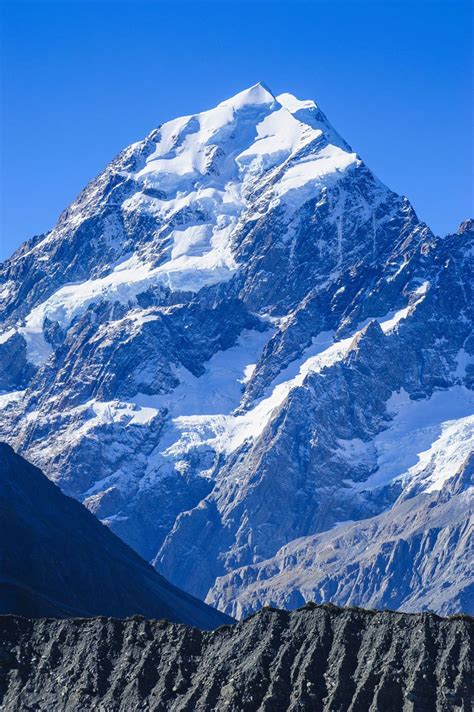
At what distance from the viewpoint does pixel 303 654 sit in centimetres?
13212

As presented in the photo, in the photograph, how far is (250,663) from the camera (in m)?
134

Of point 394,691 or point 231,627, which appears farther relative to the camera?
point 231,627

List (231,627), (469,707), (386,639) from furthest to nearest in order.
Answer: (231,627) → (386,639) → (469,707)

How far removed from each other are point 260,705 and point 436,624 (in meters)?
12.3

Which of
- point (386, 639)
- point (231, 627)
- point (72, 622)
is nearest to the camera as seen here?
point (386, 639)

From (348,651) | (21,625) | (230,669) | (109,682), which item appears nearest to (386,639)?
(348,651)

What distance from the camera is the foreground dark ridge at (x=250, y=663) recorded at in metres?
125

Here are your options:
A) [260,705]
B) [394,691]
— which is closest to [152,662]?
[260,705]

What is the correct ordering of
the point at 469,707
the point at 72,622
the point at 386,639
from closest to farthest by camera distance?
the point at 469,707 < the point at 386,639 < the point at 72,622

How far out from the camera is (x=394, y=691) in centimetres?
12494

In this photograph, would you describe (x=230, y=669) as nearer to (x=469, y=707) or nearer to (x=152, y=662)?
(x=152, y=662)

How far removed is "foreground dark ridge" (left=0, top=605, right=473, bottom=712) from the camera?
125 metres

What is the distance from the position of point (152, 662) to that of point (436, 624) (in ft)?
72.3

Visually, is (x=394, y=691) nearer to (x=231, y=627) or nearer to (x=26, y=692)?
(x=231, y=627)
